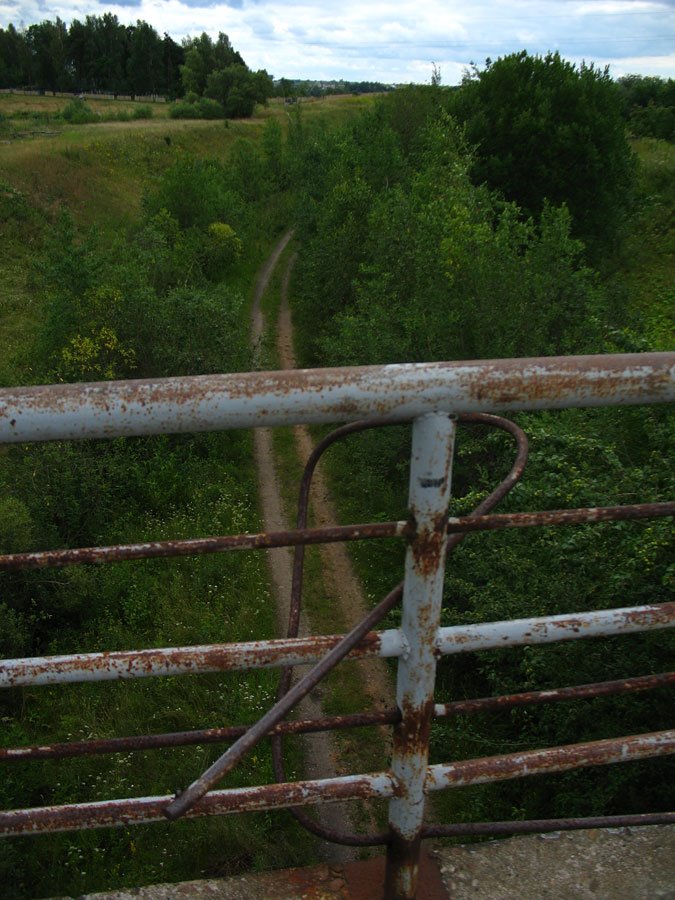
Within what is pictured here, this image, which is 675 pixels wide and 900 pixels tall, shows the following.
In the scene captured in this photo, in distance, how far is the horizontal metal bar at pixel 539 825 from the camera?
5.87 ft

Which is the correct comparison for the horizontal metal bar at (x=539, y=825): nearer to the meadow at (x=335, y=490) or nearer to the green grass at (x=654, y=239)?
the meadow at (x=335, y=490)

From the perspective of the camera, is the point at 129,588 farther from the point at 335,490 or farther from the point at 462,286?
the point at 462,286

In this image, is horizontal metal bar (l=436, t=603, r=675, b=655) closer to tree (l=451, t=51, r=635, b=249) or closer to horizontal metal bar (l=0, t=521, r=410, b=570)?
horizontal metal bar (l=0, t=521, r=410, b=570)

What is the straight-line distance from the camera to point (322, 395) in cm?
123

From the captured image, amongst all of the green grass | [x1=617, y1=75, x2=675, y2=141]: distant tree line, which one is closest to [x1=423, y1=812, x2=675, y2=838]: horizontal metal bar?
the green grass

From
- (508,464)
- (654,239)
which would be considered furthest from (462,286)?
(654,239)

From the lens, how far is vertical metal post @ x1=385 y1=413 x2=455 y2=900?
4.28ft

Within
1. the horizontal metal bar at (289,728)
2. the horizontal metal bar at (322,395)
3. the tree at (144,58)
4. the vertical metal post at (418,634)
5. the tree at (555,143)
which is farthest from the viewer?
the tree at (144,58)

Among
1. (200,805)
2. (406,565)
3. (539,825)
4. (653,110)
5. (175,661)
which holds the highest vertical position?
(653,110)

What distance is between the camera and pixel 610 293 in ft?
42.2

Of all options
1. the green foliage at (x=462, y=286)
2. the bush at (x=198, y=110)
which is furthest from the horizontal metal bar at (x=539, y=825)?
the bush at (x=198, y=110)

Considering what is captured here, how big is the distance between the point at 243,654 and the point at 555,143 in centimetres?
2452

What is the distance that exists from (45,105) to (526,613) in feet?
240

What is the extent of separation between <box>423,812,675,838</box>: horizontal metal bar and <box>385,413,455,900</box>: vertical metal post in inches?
3.9
